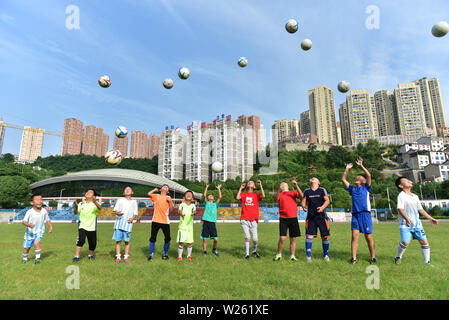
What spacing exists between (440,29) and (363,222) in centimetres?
994

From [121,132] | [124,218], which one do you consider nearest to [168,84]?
[121,132]

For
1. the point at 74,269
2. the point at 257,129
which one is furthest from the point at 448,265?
the point at 257,129

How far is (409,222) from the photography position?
6773 mm

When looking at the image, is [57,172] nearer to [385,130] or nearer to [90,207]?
[90,207]

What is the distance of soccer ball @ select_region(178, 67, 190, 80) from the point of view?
47.5ft

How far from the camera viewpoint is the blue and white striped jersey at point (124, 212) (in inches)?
310

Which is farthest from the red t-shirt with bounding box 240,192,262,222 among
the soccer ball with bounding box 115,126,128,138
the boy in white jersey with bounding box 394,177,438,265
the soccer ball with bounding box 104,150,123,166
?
the soccer ball with bounding box 115,126,128,138

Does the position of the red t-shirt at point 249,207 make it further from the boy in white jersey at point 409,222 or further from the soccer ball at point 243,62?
the soccer ball at point 243,62

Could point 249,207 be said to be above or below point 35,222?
above

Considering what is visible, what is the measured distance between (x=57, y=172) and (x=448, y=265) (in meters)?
139

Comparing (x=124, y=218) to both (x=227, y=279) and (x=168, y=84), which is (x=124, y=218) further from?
(x=168, y=84)

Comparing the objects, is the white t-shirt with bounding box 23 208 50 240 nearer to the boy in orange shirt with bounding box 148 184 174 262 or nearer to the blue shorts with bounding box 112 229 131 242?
the blue shorts with bounding box 112 229 131 242

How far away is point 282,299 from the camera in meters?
4.03

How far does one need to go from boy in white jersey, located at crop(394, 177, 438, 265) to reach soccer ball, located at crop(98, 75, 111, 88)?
13.2m
